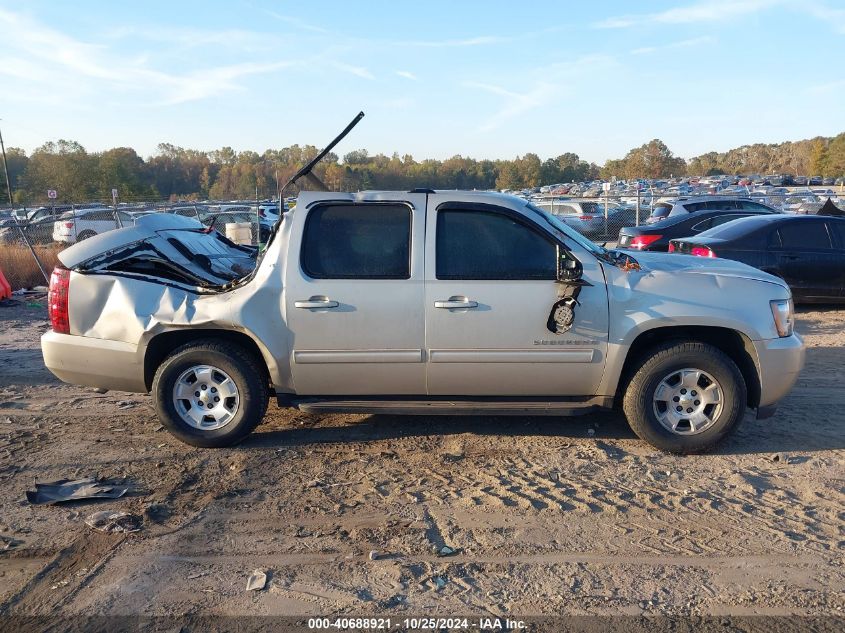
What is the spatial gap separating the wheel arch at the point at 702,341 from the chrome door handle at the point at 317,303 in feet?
7.02

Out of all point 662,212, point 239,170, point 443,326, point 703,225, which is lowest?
point 443,326

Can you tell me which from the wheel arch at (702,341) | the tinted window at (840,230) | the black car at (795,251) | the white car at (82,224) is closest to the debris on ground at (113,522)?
the wheel arch at (702,341)

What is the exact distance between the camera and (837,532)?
159 inches

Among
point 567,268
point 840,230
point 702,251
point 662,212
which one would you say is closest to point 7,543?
point 567,268

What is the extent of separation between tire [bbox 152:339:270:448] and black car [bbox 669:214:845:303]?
23.7 feet

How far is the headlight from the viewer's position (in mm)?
5180

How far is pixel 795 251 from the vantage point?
10406 millimetres

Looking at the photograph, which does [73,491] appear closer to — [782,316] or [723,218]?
[782,316]

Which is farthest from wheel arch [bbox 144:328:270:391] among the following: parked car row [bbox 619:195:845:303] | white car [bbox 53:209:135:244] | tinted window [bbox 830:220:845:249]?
white car [bbox 53:209:135:244]

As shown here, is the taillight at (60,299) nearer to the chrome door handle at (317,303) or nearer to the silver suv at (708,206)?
the chrome door handle at (317,303)

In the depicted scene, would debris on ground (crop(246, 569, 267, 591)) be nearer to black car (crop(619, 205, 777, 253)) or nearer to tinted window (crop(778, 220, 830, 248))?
tinted window (crop(778, 220, 830, 248))

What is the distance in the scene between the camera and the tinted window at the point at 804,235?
10453 mm

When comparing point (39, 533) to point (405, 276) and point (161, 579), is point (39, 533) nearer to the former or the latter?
point (161, 579)

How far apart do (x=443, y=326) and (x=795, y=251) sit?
24.4ft
